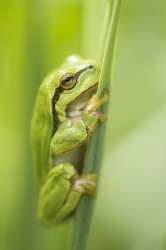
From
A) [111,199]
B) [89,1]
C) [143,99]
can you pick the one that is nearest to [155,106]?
[143,99]

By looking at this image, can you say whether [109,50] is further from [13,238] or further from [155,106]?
[13,238]

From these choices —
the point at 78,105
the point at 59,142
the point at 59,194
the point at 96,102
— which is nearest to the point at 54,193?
the point at 59,194

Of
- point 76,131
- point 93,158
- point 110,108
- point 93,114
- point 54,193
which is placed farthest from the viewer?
point 110,108

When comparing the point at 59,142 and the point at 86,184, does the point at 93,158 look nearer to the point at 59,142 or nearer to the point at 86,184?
the point at 86,184

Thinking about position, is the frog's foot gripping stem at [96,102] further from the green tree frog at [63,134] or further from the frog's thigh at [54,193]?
the frog's thigh at [54,193]

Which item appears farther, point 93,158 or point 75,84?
point 75,84

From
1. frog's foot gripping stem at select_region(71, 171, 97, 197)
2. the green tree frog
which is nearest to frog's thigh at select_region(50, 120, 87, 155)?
the green tree frog

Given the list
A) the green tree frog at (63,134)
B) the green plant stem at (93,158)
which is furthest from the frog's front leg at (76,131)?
the green plant stem at (93,158)
